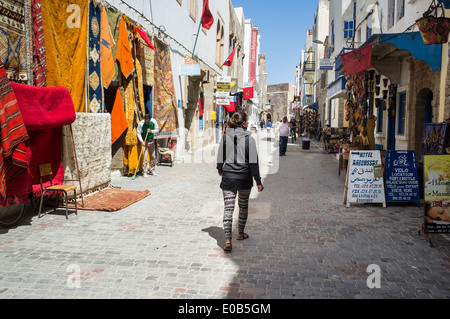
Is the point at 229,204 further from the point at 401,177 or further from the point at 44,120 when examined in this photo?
the point at 401,177

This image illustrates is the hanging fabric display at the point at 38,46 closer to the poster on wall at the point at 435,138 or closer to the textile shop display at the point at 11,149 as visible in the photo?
the textile shop display at the point at 11,149

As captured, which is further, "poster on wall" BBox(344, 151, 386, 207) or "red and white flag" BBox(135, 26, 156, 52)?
"red and white flag" BBox(135, 26, 156, 52)

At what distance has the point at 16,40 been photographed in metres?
5.91

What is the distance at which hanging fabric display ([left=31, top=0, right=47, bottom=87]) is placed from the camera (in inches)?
252

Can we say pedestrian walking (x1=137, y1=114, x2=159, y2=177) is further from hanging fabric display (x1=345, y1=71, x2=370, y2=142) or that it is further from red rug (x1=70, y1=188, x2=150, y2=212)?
hanging fabric display (x1=345, y1=71, x2=370, y2=142)

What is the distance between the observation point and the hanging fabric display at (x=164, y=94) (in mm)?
12625

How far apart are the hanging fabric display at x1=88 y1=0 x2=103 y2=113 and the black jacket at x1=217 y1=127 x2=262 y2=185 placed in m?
4.38

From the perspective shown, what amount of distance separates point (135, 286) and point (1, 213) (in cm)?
333

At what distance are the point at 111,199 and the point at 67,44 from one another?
3104 mm

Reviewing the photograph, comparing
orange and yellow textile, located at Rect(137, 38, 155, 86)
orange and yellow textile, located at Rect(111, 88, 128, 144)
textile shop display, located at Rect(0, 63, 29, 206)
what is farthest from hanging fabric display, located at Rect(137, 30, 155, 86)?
textile shop display, located at Rect(0, 63, 29, 206)

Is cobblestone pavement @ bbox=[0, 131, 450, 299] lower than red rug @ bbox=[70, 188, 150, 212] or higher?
lower

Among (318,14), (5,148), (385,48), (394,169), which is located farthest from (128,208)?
(318,14)

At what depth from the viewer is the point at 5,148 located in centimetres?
516
